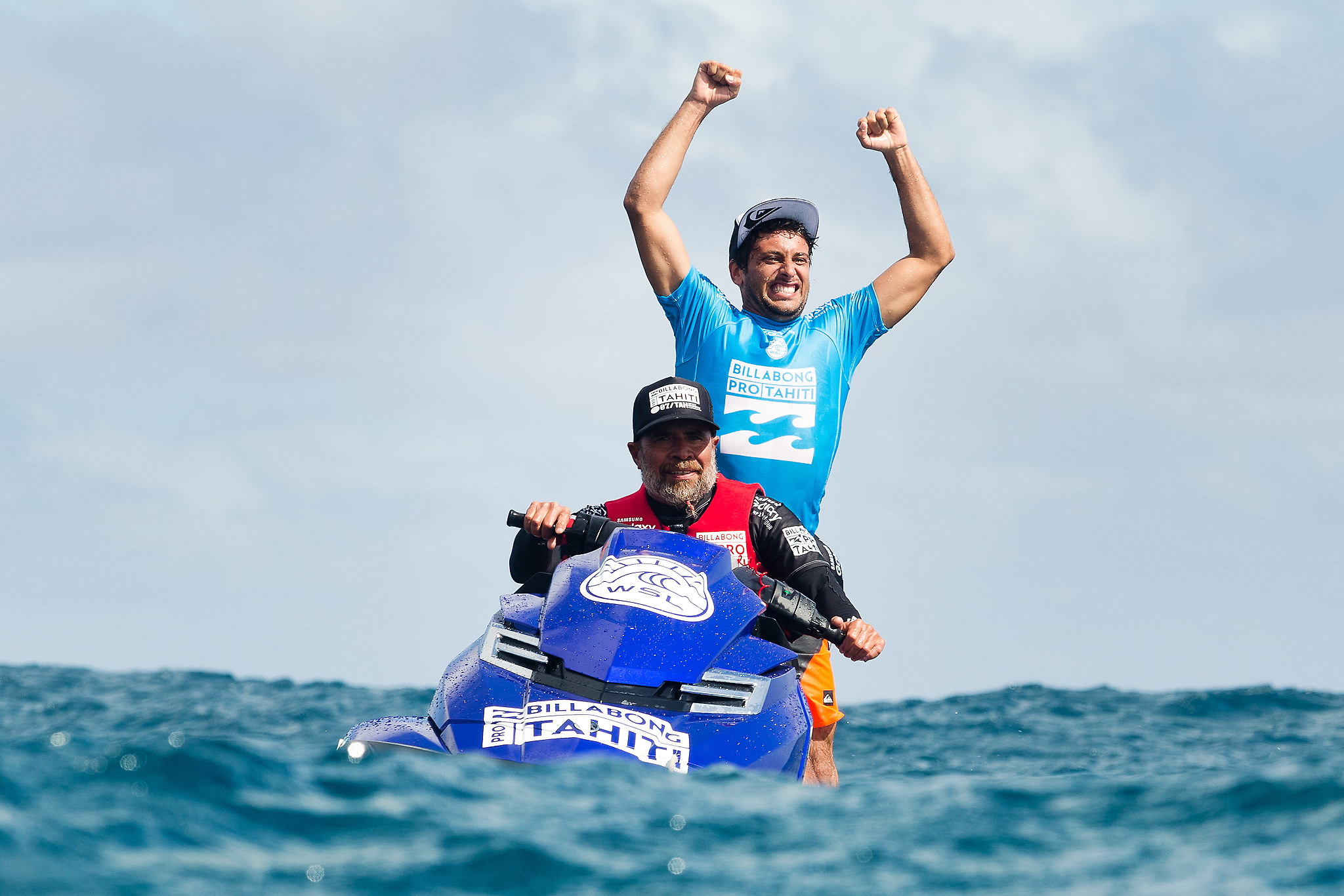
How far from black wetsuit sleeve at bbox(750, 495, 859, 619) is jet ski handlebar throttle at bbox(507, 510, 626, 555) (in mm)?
602

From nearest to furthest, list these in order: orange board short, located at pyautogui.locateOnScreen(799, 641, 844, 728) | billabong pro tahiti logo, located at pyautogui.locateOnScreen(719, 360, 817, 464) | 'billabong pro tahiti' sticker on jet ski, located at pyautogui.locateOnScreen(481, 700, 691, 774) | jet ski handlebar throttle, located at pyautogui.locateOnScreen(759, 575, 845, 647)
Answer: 'billabong pro tahiti' sticker on jet ski, located at pyautogui.locateOnScreen(481, 700, 691, 774), jet ski handlebar throttle, located at pyautogui.locateOnScreen(759, 575, 845, 647), orange board short, located at pyautogui.locateOnScreen(799, 641, 844, 728), billabong pro tahiti logo, located at pyautogui.locateOnScreen(719, 360, 817, 464)

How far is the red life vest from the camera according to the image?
15.7ft

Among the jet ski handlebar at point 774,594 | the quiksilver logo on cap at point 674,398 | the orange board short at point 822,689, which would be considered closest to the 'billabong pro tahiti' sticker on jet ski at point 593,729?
the jet ski handlebar at point 774,594

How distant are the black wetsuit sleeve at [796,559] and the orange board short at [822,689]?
1.14 ft

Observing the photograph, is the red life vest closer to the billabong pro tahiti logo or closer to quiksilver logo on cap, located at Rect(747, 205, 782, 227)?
the billabong pro tahiti logo

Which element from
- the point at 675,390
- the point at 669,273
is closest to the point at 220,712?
the point at 669,273

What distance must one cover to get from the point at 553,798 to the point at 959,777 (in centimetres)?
151

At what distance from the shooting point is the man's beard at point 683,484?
4.73m

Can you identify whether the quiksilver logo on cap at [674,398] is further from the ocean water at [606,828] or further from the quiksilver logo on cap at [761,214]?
the ocean water at [606,828]

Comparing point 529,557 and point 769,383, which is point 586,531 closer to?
point 529,557

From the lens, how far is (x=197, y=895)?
2.27m

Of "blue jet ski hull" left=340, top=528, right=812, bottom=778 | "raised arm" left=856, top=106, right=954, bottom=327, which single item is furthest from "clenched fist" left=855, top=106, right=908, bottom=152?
"blue jet ski hull" left=340, top=528, right=812, bottom=778

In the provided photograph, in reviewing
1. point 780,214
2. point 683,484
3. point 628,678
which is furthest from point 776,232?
point 628,678

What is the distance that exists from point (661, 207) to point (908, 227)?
49.6 inches
